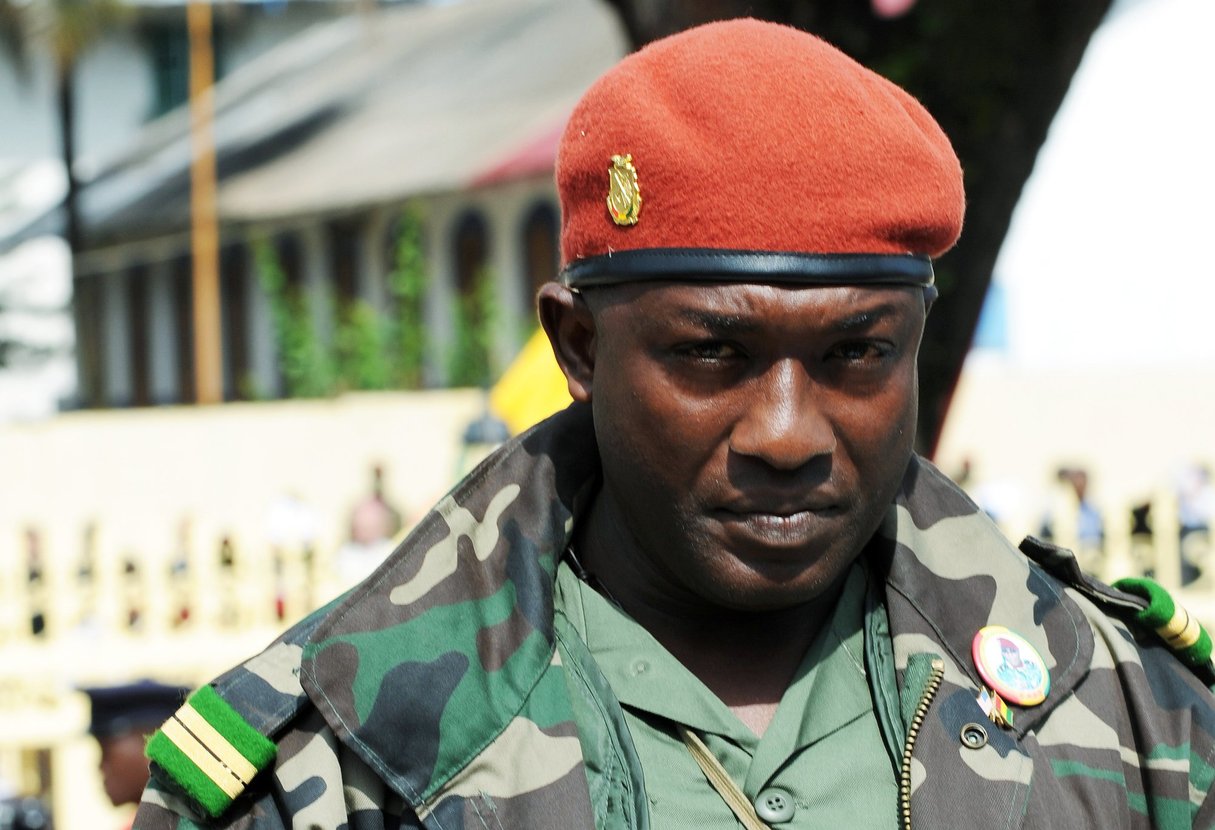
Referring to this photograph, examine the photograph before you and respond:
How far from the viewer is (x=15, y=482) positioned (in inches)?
666

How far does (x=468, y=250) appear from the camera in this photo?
73.5ft

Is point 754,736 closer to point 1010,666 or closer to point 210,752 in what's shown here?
point 1010,666

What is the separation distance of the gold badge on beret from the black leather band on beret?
0.13 feet

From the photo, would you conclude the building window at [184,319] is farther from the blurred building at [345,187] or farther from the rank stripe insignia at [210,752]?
the rank stripe insignia at [210,752]

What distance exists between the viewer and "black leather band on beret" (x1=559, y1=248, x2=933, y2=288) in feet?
5.52

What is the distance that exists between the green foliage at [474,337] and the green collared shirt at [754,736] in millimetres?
18124

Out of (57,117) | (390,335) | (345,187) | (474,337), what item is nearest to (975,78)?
(474,337)

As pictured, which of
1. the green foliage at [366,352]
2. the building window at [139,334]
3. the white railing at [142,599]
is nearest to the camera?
the white railing at [142,599]

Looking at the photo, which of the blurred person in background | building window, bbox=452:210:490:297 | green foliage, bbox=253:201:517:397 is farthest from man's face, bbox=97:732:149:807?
building window, bbox=452:210:490:297

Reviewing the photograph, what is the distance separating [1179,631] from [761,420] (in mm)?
635

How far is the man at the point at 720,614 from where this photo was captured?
1.71m

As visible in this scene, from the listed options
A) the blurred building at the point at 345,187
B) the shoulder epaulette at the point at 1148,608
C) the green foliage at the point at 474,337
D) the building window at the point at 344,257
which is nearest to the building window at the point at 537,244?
the blurred building at the point at 345,187

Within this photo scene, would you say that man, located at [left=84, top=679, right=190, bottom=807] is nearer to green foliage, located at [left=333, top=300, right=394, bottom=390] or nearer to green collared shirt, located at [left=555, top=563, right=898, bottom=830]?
green collared shirt, located at [left=555, top=563, right=898, bottom=830]

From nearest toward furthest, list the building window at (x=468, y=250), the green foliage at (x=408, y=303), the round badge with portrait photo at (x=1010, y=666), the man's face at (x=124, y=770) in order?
the round badge with portrait photo at (x=1010, y=666) → the man's face at (x=124, y=770) → the green foliage at (x=408, y=303) → the building window at (x=468, y=250)
